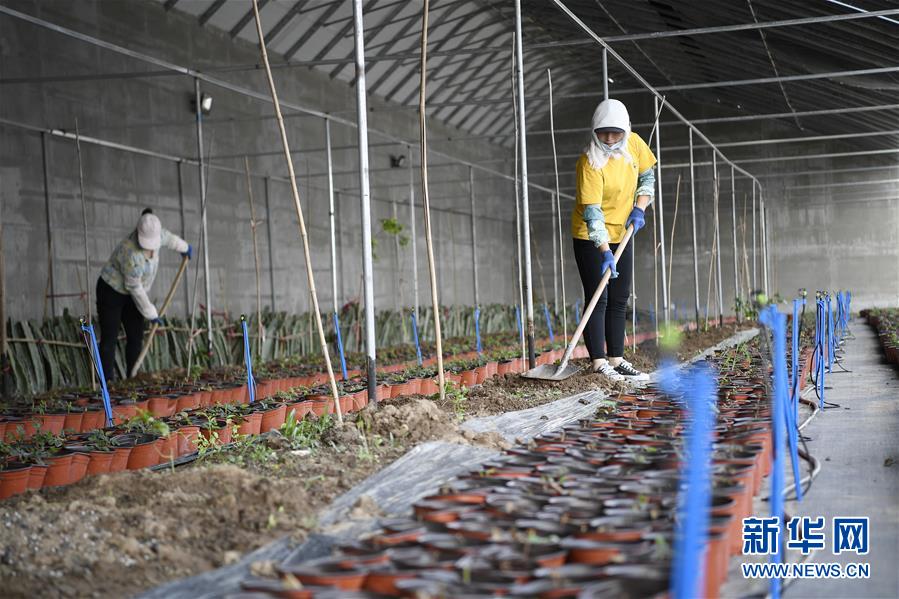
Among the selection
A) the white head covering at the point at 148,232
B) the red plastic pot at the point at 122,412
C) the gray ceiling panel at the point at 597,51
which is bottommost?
the red plastic pot at the point at 122,412

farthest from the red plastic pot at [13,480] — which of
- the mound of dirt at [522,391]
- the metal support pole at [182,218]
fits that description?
the metal support pole at [182,218]

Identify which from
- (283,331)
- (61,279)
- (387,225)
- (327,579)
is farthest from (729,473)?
(387,225)

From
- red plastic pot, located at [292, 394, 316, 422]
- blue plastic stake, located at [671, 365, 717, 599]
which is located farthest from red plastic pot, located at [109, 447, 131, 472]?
blue plastic stake, located at [671, 365, 717, 599]

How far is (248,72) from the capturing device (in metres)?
12.0

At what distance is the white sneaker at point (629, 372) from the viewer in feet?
16.2

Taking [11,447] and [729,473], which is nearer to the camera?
[729,473]

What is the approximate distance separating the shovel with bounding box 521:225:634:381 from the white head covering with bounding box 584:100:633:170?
39 centimetres

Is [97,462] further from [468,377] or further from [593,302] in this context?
[468,377]

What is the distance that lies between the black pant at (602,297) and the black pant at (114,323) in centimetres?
337

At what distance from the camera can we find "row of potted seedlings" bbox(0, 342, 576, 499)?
3428 millimetres

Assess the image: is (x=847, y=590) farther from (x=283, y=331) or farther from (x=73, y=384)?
(x=283, y=331)

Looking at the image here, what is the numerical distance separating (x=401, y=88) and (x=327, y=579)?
A: 14.7 meters

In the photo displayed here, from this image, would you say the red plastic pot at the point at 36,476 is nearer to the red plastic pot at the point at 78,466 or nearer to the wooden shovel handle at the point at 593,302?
the red plastic pot at the point at 78,466

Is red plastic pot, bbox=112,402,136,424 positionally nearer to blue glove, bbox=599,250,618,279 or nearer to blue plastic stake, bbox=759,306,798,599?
blue glove, bbox=599,250,618,279
